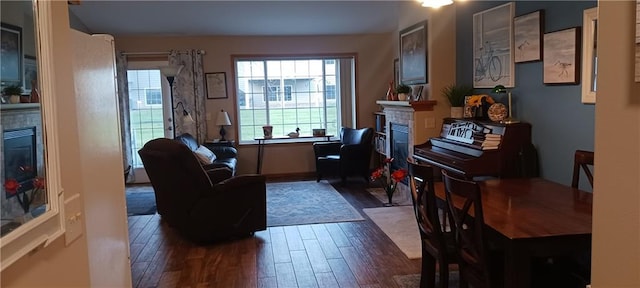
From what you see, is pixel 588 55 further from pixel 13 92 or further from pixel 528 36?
pixel 13 92

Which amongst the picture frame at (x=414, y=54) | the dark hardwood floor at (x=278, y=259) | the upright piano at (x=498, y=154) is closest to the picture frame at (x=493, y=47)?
the upright piano at (x=498, y=154)

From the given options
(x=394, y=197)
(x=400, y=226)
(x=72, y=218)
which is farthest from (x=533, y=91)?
(x=72, y=218)

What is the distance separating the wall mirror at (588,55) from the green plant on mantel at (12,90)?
3.57m

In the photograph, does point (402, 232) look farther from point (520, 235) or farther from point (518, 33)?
point (520, 235)

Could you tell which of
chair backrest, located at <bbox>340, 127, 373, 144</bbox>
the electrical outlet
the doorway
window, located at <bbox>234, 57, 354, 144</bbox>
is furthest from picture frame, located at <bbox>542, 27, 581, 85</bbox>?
the doorway

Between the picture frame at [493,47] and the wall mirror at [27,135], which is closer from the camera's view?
the wall mirror at [27,135]

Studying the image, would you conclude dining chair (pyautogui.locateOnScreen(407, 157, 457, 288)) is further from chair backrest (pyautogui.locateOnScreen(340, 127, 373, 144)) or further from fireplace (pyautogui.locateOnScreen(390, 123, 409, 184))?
chair backrest (pyautogui.locateOnScreen(340, 127, 373, 144))

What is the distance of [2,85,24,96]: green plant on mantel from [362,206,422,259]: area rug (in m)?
3.36

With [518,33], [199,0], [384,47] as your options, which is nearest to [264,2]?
[199,0]

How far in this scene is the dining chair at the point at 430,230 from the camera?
2.64 m

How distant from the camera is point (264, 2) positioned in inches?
246

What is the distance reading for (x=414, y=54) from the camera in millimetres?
6113

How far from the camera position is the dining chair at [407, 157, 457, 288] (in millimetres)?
2639

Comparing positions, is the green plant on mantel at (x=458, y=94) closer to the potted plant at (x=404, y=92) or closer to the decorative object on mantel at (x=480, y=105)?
the decorative object on mantel at (x=480, y=105)
